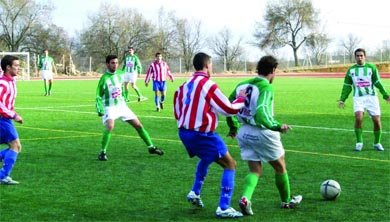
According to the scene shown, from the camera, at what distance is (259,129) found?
7660 mm

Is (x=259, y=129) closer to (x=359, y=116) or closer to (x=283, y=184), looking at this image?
(x=283, y=184)

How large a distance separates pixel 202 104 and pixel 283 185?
4.51 feet

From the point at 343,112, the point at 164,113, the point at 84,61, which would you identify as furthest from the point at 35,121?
the point at 84,61

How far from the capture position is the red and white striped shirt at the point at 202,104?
7547mm

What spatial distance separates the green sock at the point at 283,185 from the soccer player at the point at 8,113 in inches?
149

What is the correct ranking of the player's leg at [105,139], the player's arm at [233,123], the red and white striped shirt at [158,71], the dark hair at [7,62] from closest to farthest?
the player's arm at [233,123], the dark hair at [7,62], the player's leg at [105,139], the red and white striped shirt at [158,71]

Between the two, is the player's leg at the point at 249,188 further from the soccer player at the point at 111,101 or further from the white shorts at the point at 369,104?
the white shorts at the point at 369,104

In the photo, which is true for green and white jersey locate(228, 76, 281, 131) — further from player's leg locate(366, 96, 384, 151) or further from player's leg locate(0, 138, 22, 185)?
player's leg locate(366, 96, 384, 151)

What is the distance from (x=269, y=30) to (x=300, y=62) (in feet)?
20.3

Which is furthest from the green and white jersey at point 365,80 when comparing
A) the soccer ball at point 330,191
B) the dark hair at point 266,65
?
the dark hair at point 266,65

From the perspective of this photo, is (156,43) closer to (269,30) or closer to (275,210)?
(269,30)

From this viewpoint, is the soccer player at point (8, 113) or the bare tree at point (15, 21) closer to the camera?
the soccer player at point (8, 113)

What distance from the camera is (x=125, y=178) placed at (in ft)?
33.4

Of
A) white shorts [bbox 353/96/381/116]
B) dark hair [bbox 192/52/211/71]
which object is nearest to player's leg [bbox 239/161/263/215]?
dark hair [bbox 192/52/211/71]
